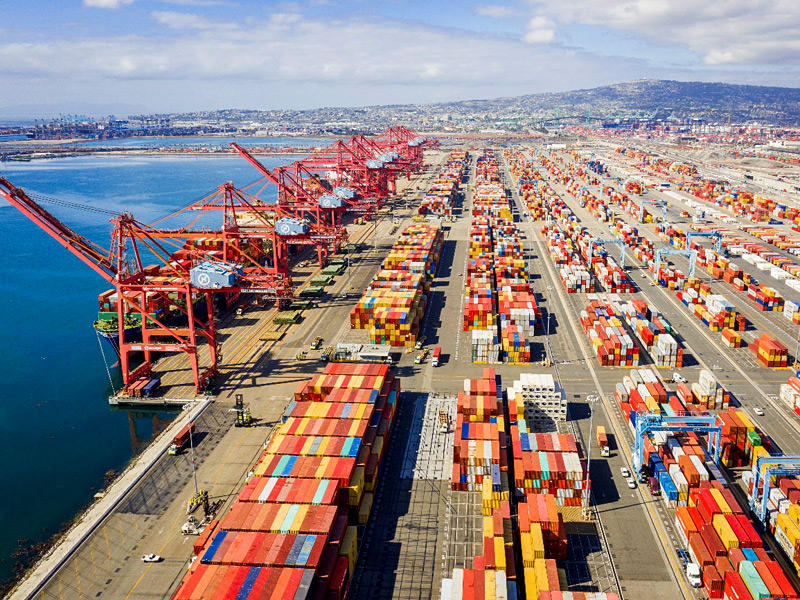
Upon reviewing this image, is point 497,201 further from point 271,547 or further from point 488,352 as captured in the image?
point 271,547

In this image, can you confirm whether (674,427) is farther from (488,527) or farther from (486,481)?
(488,527)

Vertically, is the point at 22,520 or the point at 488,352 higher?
the point at 488,352

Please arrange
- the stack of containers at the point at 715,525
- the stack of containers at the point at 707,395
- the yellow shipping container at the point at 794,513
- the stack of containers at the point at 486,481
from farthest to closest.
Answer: the stack of containers at the point at 707,395
the yellow shipping container at the point at 794,513
the stack of containers at the point at 486,481
the stack of containers at the point at 715,525

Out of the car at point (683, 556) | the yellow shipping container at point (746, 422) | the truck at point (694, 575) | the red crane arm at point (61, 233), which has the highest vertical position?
the red crane arm at point (61, 233)

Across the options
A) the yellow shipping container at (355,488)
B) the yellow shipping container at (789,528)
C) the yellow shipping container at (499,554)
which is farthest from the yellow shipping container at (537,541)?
the yellow shipping container at (789,528)

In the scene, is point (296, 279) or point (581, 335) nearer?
point (581, 335)

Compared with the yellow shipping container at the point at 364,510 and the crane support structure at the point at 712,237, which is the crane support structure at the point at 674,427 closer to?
the yellow shipping container at the point at 364,510

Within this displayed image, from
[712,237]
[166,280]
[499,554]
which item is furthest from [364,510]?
[712,237]

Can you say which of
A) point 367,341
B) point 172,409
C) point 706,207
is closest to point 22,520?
point 172,409
